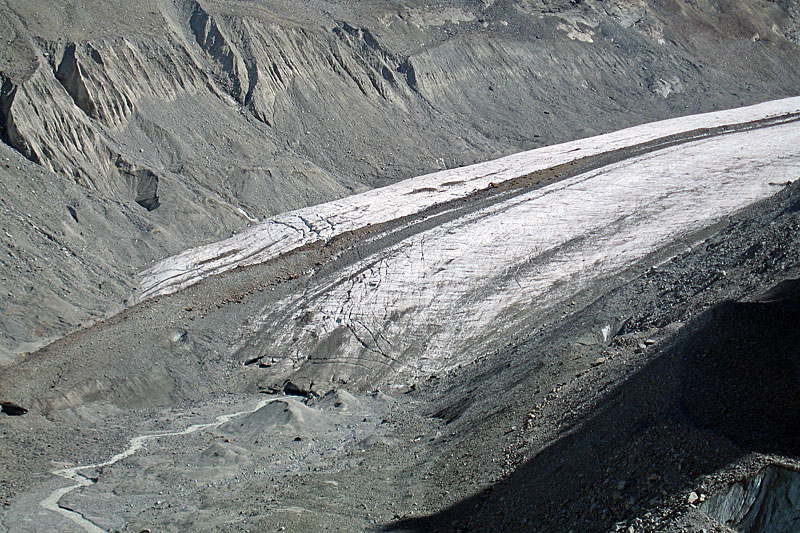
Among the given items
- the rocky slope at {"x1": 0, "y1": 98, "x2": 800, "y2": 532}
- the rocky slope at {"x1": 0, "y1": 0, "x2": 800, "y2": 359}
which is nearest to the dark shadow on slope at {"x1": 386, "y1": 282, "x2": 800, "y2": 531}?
the rocky slope at {"x1": 0, "y1": 98, "x2": 800, "y2": 532}

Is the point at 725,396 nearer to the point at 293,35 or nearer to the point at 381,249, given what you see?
the point at 381,249

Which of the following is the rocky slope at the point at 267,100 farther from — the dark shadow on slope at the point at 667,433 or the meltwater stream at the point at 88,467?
the dark shadow on slope at the point at 667,433

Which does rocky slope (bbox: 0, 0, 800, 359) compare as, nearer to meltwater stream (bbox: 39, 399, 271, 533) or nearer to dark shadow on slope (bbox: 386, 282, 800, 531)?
meltwater stream (bbox: 39, 399, 271, 533)

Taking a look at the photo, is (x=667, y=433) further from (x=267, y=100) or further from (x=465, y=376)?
(x=267, y=100)

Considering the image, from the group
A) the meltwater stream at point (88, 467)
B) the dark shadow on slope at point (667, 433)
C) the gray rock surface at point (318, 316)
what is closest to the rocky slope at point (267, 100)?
the gray rock surface at point (318, 316)

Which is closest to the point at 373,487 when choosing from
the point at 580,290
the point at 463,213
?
the point at 580,290

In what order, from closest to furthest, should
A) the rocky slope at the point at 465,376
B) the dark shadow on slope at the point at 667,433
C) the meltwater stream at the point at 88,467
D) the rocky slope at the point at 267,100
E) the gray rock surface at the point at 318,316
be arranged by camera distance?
the dark shadow on slope at the point at 667,433 < the rocky slope at the point at 465,376 < the gray rock surface at the point at 318,316 < the meltwater stream at the point at 88,467 < the rocky slope at the point at 267,100
